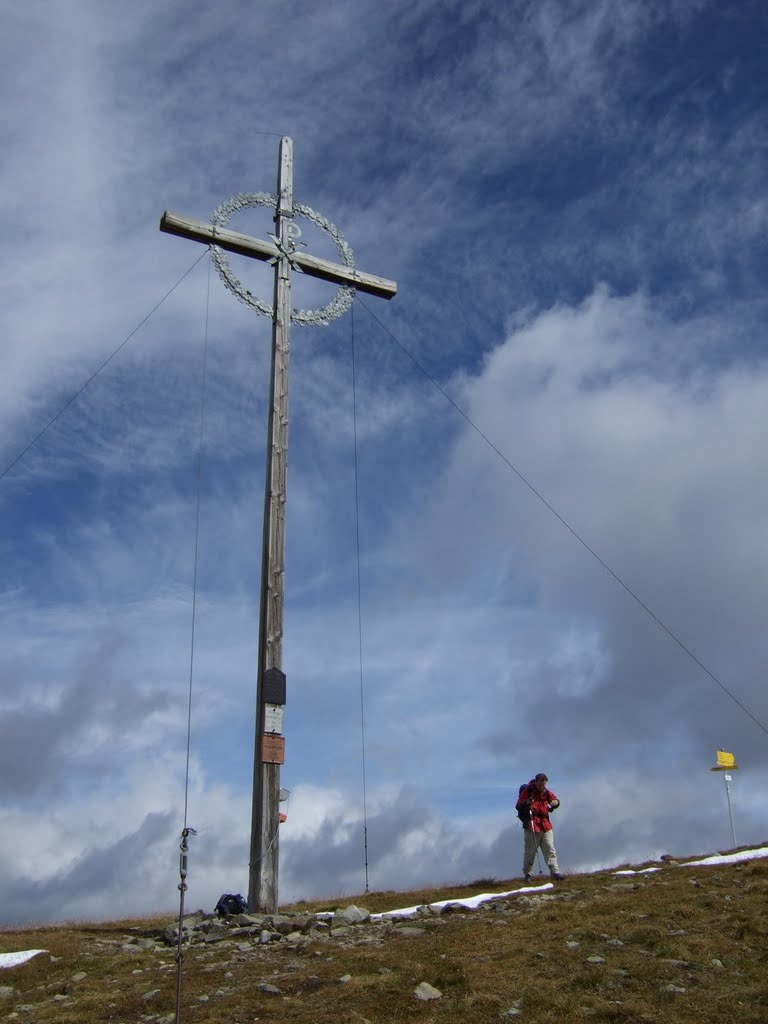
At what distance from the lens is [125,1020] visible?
989 centimetres

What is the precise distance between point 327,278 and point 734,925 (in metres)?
15.5

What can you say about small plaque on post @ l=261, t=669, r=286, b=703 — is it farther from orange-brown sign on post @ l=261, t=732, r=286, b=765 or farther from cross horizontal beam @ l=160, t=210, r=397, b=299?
cross horizontal beam @ l=160, t=210, r=397, b=299

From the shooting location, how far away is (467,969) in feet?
34.4

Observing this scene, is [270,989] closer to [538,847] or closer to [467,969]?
[467,969]

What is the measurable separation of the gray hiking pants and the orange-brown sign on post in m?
5.47

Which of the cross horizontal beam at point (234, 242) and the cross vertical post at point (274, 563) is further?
the cross horizontal beam at point (234, 242)

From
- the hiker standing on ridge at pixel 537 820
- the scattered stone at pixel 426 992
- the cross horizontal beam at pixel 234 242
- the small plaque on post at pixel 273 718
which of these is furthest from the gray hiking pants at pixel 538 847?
the cross horizontal beam at pixel 234 242

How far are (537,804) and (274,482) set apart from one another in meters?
8.23

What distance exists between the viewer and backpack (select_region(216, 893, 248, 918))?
15.7 meters

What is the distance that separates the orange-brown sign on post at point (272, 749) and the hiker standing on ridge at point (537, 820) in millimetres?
5355

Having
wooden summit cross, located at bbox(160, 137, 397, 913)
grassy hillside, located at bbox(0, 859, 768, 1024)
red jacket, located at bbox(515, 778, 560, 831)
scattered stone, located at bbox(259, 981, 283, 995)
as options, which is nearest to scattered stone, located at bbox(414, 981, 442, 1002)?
grassy hillside, located at bbox(0, 859, 768, 1024)

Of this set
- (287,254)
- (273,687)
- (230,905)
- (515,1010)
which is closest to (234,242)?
(287,254)

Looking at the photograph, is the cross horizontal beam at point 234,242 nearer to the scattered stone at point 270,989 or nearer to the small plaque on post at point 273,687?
the small plaque on post at point 273,687

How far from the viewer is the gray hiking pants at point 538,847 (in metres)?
18.5
